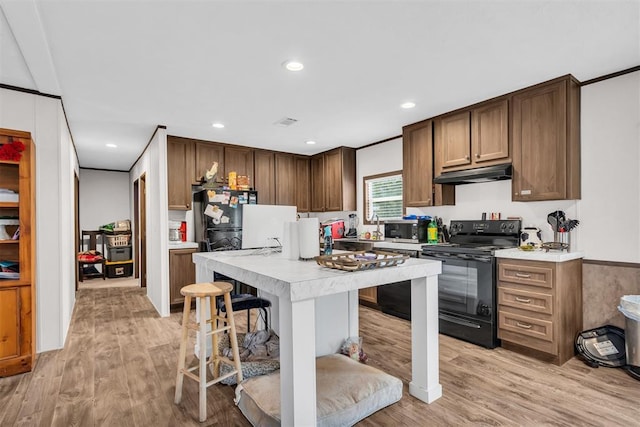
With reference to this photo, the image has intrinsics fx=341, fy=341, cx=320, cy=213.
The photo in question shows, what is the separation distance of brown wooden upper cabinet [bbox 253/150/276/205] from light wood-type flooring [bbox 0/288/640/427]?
2660 mm

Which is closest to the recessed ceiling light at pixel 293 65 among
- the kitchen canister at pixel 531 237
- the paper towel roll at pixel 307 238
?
the paper towel roll at pixel 307 238

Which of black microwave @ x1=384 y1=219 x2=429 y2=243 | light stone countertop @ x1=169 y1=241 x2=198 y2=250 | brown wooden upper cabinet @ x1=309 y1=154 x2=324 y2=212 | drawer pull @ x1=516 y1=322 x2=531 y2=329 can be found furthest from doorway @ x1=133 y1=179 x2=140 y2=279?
drawer pull @ x1=516 y1=322 x2=531 y2=329

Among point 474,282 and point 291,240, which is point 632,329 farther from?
point 291,240

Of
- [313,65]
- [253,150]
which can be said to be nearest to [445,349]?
[313,65]

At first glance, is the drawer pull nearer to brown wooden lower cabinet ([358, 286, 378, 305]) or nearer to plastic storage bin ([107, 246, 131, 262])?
brown wooden lower cabinet ([358, 286, 378, 305])

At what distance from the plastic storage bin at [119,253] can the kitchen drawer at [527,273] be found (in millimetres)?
6793

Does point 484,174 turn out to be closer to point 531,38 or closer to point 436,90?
point 436,90

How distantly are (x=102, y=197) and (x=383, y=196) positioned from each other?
6047 mm

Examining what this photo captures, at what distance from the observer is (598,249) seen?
2930 mm

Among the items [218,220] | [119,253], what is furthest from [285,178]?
[119,253]

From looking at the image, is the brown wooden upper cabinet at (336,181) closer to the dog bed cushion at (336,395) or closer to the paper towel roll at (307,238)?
the paper towel roll at (307,238)

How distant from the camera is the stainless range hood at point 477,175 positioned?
3.26 metres

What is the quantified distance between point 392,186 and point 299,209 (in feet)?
5.74

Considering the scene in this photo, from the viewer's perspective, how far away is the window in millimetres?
4898
